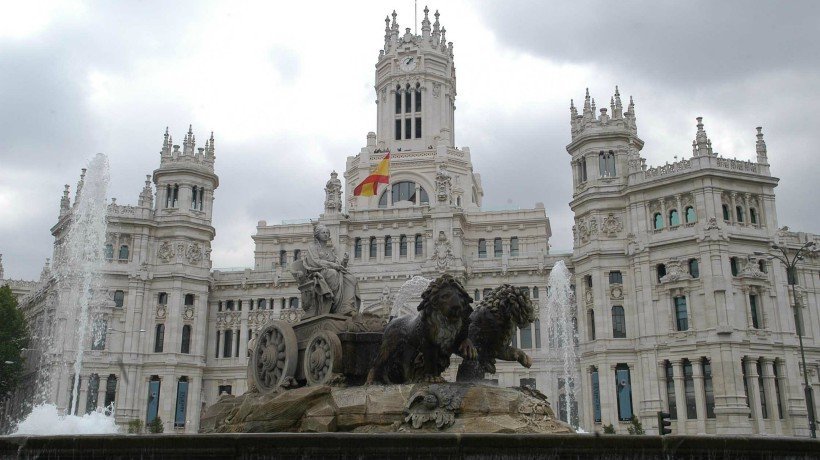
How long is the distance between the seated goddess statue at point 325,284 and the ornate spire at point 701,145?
44385 millimetres

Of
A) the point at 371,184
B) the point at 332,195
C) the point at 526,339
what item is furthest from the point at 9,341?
the point at 526,339

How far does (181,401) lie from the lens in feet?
208

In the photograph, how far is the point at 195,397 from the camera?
6381 cm

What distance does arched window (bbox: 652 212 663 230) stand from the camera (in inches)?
2169

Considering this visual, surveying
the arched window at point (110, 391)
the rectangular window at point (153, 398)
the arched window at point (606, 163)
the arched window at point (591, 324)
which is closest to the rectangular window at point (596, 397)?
the arched window at point (591, 324)

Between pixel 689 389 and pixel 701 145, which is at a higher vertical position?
pixel 701 145

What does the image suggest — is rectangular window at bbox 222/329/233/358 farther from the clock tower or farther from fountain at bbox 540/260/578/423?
fountain at bbox 540/260/578/423

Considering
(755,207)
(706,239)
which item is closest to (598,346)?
(706,239)

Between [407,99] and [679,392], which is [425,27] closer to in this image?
[407,99]

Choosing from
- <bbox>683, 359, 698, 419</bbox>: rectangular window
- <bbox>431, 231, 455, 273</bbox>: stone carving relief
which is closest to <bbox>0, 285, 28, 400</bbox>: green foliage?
<bbox>431, 231, 455, 273</bbox>: stone carving relief

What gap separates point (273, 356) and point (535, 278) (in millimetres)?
48373

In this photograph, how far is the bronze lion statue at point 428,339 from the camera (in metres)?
12.4

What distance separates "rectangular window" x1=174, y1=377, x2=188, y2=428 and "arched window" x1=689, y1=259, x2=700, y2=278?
41.2 metres

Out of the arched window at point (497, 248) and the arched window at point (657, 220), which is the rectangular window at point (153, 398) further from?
the arched window at point (657, 220)
